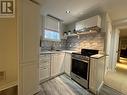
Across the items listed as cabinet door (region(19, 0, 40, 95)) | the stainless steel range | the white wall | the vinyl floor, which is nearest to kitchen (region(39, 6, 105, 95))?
the stainless steel range

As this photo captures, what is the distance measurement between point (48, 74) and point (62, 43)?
202 centimetres

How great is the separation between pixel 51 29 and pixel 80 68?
2064mm

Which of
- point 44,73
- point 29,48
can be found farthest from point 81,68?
point 29,48

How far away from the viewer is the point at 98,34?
338 centimetres

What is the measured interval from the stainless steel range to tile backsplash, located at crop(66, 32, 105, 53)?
24 cm

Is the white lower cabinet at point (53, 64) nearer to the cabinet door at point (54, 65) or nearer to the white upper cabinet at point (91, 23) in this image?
the cabinet door at point (54, 65)

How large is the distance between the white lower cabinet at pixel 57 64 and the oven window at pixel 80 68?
1.85 ft

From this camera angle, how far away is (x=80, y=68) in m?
2.99

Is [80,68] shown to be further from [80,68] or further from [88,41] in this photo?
[88,41]

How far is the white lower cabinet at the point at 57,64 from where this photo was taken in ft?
11.0

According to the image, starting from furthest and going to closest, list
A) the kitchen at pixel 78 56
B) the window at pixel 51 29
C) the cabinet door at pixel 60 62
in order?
the window at pixel 51 29 → the cabinet door at pixel 60 62 → the kitchen at pixel 78 56

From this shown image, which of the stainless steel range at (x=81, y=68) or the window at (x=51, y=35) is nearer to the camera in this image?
the stainless steel range at (x=81, y=68)

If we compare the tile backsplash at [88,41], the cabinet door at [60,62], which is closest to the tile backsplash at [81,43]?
the tile backsplash at [88,41]

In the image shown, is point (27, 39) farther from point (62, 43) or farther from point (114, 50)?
point (114, 50)
